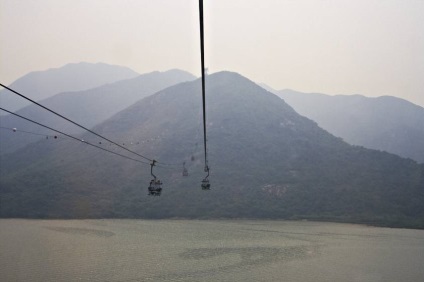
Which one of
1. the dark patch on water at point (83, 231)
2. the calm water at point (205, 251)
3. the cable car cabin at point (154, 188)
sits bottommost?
the calm water at point (205, 251)

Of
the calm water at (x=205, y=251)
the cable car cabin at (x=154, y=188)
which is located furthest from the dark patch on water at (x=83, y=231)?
the cable car cabin at (x=154, y=188)

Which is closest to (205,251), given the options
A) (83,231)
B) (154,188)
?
(83,231)

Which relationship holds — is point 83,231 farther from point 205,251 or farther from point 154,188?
point 154,188

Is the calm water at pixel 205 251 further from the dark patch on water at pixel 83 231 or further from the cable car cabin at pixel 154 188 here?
the cable car cabin at pixel 154 188

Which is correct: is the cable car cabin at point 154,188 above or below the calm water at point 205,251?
above

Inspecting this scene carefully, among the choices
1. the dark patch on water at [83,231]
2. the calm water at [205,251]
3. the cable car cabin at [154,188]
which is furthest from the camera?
the dark patch on water at [83,231]

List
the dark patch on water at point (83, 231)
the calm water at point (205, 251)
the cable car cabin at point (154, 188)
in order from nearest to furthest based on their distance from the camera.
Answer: the cable car cabin at point (154, 188) < the calm water at point (205, 251) < the dark patch on water at point (83, 231)

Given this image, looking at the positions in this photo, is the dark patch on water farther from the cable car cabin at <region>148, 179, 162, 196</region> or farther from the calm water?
the cable car cabin at <region>148, 179, 162, 196</region>

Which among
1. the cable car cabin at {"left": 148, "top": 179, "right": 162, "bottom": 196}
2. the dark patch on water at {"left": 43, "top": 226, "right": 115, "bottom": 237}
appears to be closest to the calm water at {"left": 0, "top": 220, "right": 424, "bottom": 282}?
the dark patch on water at {"left": 43, "top": 226, "right": 115, "bottom": 237}
